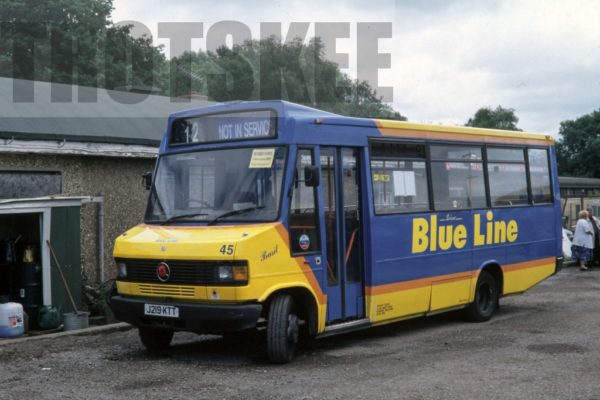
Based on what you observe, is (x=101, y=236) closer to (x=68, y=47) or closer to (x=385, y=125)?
(x=385, y=125)

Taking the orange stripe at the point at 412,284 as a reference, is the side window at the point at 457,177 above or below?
above

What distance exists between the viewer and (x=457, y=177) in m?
12.4

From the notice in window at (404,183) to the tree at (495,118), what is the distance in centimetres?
7408

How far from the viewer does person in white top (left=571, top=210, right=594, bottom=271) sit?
22.1 meters

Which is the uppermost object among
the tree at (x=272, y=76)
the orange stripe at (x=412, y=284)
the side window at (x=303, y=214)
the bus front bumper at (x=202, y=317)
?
the tree at (x=272, y=76)

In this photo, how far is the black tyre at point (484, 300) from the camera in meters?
12.7

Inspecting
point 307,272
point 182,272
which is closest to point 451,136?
point 307,272

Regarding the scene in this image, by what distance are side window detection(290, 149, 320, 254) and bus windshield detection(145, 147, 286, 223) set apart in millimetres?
267

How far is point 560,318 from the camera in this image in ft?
42.1

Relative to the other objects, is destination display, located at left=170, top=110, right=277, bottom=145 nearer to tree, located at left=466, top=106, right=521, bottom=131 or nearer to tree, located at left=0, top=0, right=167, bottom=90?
tree, located at left=0, top=0, right=167, bottom=90

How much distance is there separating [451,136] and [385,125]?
168cm

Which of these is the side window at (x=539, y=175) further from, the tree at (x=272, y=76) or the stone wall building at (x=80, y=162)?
the tree at (x=272, y=76)

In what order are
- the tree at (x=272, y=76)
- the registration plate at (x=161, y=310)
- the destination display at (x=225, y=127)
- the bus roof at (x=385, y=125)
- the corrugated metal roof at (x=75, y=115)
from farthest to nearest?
1. the tree at (x=272, y=76)
2. the corrugated metal roof at (x=75, y=115)
3. the bus roof at (x=385, y=125)
4. the destination display at (x=225, y=127)
5. the registration plate at (x=161, y=310)

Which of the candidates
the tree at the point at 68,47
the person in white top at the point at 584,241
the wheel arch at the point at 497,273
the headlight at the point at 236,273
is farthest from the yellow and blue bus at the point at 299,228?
the tree at the point at 68,47
